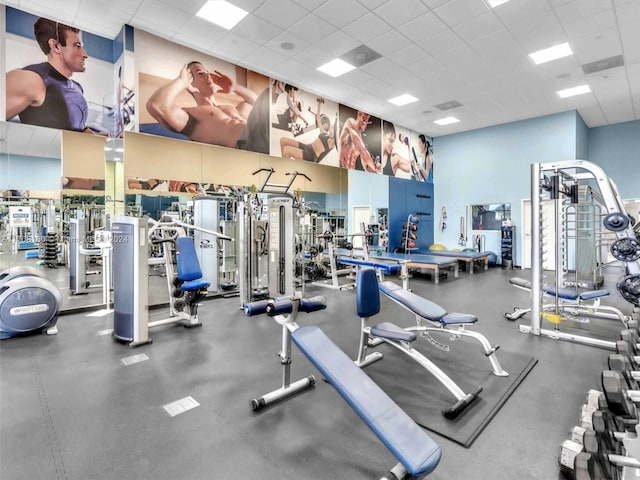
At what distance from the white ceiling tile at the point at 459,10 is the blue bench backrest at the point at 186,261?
441cm

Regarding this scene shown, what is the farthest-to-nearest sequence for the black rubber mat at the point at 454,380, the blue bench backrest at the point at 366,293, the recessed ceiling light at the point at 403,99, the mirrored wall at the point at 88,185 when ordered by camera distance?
the recessed ceiling light at the point at 403,99 → the mirrored wall at the point at 88,185 → the blue bench backrest at the point at 366,293 → the black rubber mat at the point at 454,380

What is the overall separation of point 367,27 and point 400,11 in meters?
0.54

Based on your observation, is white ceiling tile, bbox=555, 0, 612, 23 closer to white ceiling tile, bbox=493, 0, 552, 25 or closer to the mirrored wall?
white ceiling tile, bbox=493, 0, 552, 25

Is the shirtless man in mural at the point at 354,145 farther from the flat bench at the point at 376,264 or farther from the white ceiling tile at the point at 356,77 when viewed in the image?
the flat bench at the point at 376,264

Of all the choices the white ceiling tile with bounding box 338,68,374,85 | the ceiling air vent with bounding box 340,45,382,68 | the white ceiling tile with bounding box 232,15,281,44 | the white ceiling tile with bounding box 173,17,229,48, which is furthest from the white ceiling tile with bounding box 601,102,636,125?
the white ceiling tile with bounding box 173,17,229,48

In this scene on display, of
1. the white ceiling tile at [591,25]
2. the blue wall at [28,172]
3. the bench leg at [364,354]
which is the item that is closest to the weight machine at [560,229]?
the bench leg at [364,354]

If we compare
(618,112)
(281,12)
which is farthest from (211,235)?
(618,112)

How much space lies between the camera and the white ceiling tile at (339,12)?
14.2 feet

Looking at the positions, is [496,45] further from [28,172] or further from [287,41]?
[28,172]

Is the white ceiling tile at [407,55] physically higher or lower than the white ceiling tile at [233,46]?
higher

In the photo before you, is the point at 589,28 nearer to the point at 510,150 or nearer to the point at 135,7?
the point at 510,150

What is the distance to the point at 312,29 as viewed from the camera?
4.93m

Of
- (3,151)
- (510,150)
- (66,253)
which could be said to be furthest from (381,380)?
(510,150)

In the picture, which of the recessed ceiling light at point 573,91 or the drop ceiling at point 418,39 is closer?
the drop ceiling at point 418,39
